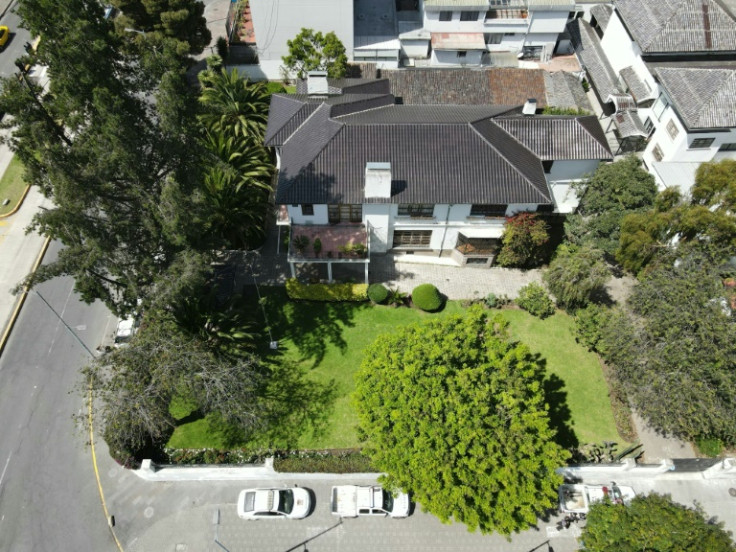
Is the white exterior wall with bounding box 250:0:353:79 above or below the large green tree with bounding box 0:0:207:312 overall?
above

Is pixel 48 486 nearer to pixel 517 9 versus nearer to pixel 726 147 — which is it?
pixel 726 147

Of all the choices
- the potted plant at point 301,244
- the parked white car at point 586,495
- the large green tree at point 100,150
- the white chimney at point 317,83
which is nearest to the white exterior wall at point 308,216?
the potted plant at point 301,244

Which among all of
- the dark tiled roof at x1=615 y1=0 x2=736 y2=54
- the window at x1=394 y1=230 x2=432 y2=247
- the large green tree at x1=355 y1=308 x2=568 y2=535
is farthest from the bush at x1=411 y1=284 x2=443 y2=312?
the dark tiled roof at x1=615 y1=0 x2=736 y2=54

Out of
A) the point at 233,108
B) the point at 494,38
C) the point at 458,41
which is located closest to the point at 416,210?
the point at 233,108

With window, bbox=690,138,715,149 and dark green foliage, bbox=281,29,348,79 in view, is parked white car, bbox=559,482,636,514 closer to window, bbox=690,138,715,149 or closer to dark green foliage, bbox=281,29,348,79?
window, bbox=690,138,715,149

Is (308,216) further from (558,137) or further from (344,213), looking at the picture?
(558,137)

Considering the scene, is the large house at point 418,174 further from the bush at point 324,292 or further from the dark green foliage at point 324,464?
the dark green foliage at point 324,464
